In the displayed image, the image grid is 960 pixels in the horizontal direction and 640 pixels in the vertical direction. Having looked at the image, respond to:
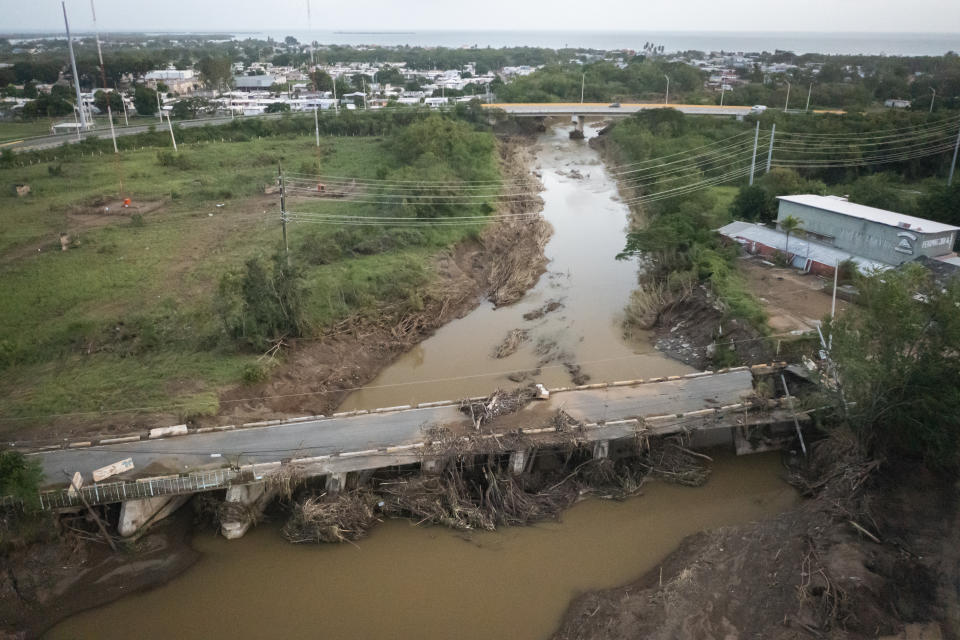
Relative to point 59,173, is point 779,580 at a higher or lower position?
lower

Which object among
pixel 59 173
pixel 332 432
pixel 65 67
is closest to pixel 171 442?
pixel 332 432

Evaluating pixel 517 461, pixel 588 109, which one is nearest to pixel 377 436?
pixel 517 461

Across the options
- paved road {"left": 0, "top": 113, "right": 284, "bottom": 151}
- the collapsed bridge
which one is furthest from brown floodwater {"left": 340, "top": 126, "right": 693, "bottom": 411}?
paved road {"left": 0, "top": 113, "right": 284, "bottom": 151}

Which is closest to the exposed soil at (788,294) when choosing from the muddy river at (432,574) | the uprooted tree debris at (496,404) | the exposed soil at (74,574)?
the muddy river at (432,574)

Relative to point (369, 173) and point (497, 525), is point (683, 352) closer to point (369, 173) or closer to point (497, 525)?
point (497, 525)

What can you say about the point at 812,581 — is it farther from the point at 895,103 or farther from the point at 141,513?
the point at 895,103

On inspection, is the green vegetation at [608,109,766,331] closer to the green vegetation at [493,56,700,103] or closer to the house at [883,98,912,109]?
the house at [883,98,912,109]

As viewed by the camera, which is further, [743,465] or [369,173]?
[369,173]

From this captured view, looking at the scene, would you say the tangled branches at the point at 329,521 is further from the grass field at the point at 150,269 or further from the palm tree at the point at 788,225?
the palm tree at the point at 788,225
